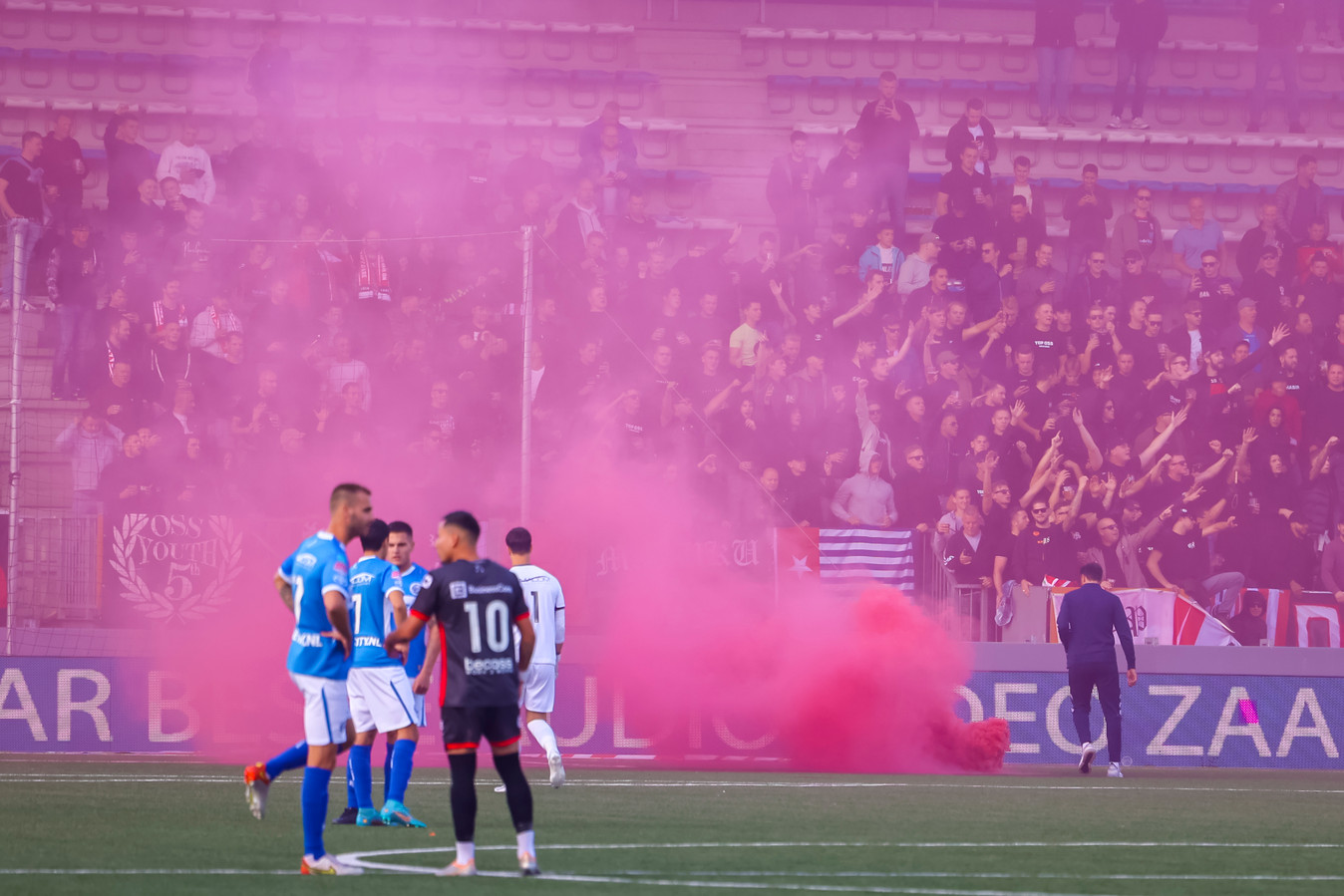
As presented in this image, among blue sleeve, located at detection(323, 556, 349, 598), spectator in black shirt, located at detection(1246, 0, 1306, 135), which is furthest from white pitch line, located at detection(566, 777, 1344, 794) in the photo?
spectator in black shirt, located at detection(1246, 0, 1306, 135)

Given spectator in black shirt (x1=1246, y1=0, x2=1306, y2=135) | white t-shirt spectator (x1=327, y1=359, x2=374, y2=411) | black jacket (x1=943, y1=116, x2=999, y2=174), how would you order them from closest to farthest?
white t-shirt spectator (x1=327, y1=359, x2=374, y2=411) → black jacket (x1=943, y1=116, x2=999, y2=174) → spectator in black shirt (x1=1246, y1=0, x2=1306, y2=135)

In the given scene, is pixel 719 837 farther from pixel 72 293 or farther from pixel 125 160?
pixel 125 160

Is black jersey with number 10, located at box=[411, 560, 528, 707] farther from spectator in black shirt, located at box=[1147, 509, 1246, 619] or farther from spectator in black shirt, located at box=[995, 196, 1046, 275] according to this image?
spectator in black shirt, located at box=[995, 196, 1046, 275]

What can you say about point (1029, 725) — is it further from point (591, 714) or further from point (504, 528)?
point (504, 528)

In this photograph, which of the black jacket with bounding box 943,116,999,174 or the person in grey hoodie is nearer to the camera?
the person in grey hoodie

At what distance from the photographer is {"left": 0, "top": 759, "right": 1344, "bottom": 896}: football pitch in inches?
269

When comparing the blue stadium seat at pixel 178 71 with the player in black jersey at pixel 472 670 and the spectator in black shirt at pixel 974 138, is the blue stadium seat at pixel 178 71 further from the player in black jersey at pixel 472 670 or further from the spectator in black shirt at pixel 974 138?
the player in black jersey at pixel 472 670

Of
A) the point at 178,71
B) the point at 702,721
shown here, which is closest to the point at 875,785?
the point at 702,721

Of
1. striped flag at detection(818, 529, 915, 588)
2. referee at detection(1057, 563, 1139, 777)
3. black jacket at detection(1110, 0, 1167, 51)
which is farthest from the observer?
black jacket at detection(1110, 0, 1167, 51)

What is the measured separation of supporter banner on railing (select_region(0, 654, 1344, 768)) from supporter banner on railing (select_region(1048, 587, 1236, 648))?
1.41ft

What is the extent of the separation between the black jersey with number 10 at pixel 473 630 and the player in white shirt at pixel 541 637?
395 centimetres

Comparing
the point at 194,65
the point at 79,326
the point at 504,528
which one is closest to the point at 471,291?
the point at 504,528

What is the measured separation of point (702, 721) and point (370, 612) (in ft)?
19.8

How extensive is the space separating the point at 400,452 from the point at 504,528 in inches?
61.1
